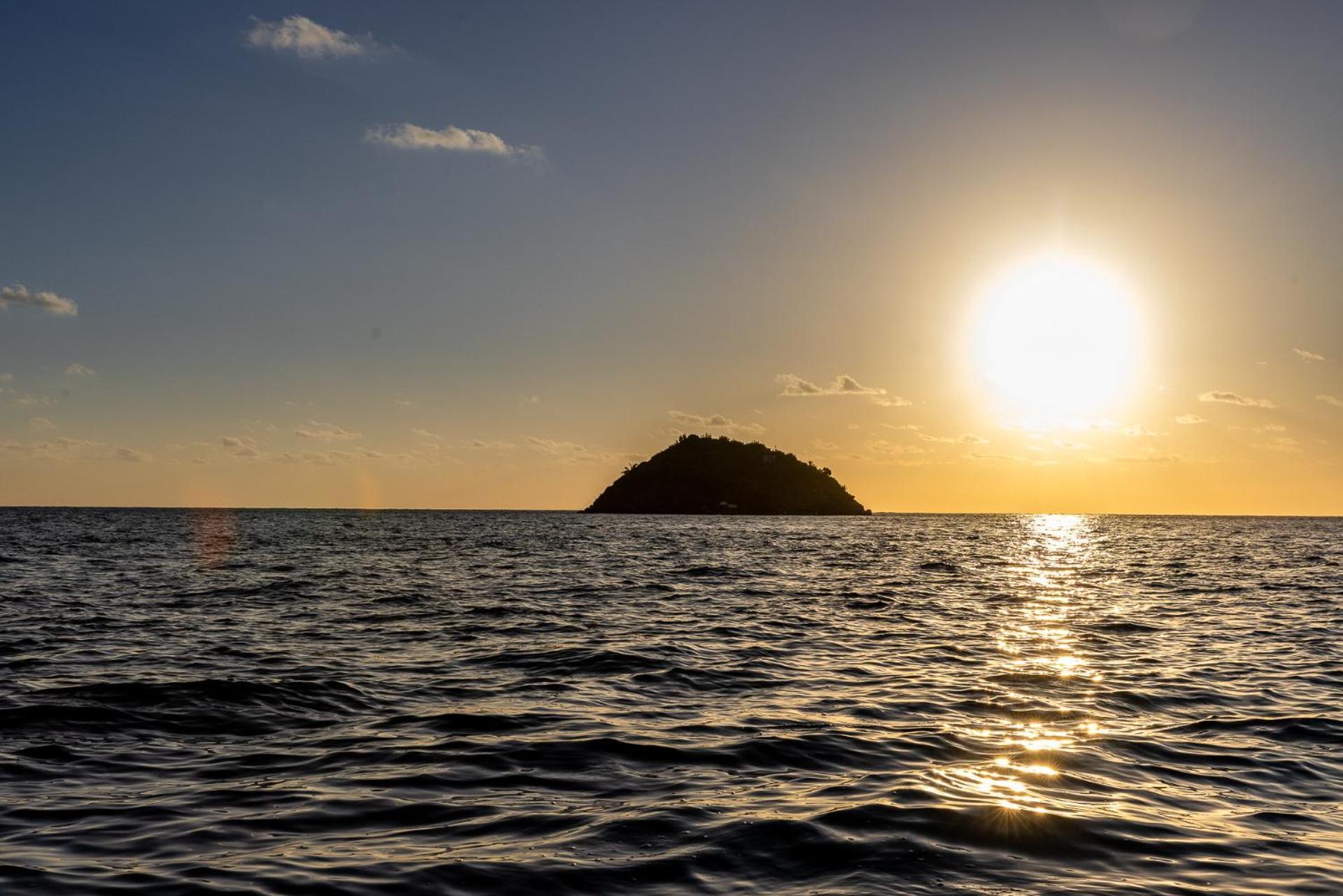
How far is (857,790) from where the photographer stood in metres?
11.6

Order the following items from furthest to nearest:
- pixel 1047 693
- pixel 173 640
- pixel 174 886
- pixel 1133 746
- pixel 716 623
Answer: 1. pixel 716 623
2. pixel 173 640
3. pixel 1047 693
4. pixel 1133 746
5. pixel 174 886

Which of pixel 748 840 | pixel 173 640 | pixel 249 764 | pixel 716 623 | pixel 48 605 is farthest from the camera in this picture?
pixel 48 605

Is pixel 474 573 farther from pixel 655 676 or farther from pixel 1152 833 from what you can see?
pixel 1152 833

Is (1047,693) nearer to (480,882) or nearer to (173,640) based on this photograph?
(480,882)

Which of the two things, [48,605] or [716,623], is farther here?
[48,605]

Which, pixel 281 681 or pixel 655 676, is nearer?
pixel 281 681

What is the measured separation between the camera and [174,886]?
818 centimetres

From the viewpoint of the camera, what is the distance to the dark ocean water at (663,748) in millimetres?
8938

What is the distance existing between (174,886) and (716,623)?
21.0 meters

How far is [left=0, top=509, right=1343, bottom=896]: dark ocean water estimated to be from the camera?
8.94 m

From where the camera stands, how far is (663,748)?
13.6m

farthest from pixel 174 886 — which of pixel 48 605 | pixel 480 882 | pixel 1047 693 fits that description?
pixel 48 605

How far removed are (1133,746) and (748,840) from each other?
7531 millimetres

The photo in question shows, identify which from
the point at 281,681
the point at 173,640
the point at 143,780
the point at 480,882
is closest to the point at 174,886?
the point at 480,882
